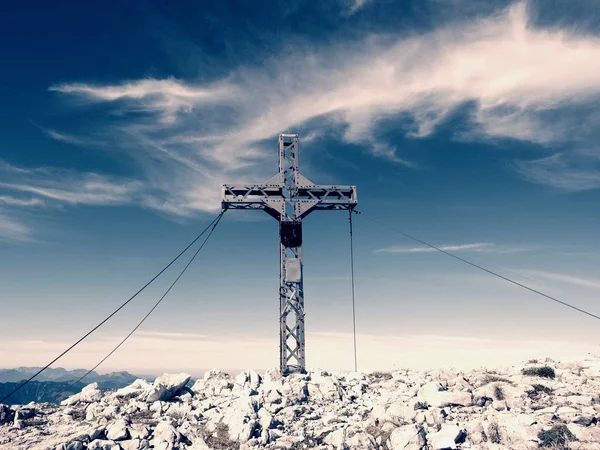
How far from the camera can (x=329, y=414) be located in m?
16.8

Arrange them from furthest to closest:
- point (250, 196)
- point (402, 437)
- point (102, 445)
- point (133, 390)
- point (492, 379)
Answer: point (250, 196) → point (133, 390) → point (492, 379) → point (102, 445) → point (402, 437)

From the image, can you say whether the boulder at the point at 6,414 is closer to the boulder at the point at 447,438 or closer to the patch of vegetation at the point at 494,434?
the boulder at the point at 447,438

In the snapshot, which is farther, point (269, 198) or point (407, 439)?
point (269, 198)

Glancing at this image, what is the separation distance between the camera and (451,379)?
2086 centimetres

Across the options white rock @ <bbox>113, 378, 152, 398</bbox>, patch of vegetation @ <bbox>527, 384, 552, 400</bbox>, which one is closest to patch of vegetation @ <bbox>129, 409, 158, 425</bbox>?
white rock @ <bbox>113, 378, 152, 398</bbox>

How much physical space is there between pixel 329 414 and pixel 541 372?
12.5 metres

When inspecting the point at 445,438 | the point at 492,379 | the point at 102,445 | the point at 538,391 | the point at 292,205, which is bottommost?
the point at 102,445

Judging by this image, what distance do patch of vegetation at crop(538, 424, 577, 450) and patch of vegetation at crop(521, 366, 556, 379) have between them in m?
8.48

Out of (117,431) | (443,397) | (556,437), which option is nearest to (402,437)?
(443,397)

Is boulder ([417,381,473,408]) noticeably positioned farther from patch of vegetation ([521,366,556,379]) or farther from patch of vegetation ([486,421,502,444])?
patch of vegetation ([521,366,556,379])

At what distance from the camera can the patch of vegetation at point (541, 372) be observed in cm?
2060

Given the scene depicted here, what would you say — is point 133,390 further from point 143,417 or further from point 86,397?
point 143,417

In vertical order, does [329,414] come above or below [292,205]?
below

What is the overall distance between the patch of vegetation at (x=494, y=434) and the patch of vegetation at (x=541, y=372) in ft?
29.9
